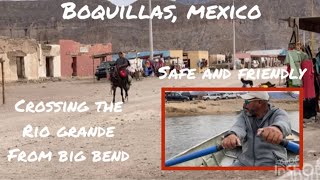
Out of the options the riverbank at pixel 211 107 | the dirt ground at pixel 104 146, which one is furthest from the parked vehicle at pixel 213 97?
the dirt ground at pixel 104 146

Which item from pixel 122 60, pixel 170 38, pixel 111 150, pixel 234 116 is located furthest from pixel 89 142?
pixel 170 38

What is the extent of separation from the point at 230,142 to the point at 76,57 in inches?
1936

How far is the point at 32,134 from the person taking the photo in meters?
11.8

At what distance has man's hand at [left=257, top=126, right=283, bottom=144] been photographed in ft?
14.3

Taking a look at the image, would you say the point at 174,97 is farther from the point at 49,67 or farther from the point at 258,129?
the point at 49,67

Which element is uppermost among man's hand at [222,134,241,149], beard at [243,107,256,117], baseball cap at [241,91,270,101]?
baseball cap at [241,91,270,101]

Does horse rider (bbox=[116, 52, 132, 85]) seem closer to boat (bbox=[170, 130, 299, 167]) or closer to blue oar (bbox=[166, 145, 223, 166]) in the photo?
blue oar (bbox=[166, 145, 223, 166])

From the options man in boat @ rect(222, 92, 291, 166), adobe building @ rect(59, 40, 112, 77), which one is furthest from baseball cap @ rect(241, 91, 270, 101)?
adobe building @ rect(59, 40, 112, 77)

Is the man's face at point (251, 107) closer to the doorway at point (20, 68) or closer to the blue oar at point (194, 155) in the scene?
the blue oar at point (194, 155)

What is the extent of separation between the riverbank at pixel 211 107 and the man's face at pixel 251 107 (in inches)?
2.3

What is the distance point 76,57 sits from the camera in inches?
2080

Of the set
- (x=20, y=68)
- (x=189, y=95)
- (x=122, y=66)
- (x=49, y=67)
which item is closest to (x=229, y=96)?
(x=189, y=95)

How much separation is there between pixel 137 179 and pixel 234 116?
2.65 metres

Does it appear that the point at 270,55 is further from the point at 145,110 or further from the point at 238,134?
the point at 238,134
